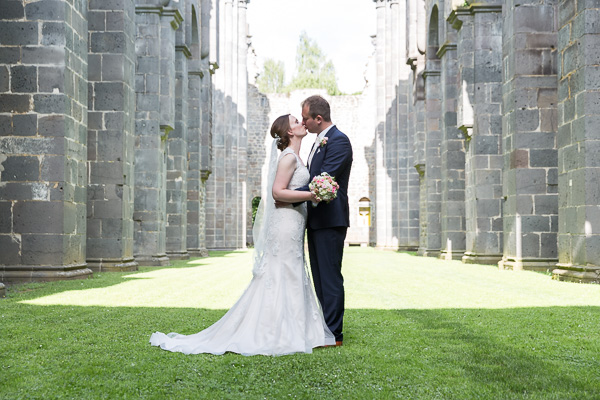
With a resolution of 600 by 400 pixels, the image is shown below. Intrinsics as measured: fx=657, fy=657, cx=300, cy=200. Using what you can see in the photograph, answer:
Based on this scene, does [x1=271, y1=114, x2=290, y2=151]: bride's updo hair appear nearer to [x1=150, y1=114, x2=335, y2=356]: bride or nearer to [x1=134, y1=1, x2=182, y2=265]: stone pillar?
[x1=150, y1=114, x2=335, y2=356]: bride

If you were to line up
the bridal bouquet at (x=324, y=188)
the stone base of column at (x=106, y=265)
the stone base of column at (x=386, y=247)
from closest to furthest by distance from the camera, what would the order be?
the bridal bouquet at (x=324, y=188) < the stone base of column at (x=106, y=265) < the stone base of column at (x=386, y=247)

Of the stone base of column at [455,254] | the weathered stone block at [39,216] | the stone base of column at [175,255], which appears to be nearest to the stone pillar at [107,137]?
the weathered stone block at [39,216]

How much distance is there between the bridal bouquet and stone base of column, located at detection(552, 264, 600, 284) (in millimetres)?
6575

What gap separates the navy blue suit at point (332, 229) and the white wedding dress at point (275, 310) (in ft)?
0.37

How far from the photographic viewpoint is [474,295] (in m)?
8.20

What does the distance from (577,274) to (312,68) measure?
4248cm

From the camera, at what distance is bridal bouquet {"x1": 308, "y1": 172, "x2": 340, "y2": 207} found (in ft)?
14.1

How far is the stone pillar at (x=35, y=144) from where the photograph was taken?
952 centimetres

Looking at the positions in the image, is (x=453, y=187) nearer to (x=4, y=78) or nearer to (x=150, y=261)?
(x=150, y=261)

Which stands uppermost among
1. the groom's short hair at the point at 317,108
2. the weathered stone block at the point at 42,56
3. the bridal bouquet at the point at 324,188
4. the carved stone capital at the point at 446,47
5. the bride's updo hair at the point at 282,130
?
the carved stone capital at the point at 446,47

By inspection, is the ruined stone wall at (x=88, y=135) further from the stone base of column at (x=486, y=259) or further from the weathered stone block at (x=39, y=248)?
the stone base of column at (x=486, y=259)

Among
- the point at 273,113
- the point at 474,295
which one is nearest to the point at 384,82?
the point at 273,113

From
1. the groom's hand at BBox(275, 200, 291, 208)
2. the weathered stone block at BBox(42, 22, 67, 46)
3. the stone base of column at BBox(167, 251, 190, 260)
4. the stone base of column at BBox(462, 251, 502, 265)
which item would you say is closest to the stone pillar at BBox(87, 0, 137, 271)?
the weathered stone block at BBox(42, 22, 67, 46)

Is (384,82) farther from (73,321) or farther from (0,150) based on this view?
(73,321)
